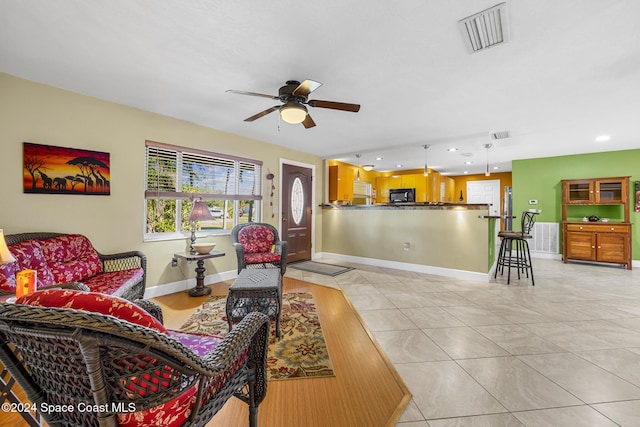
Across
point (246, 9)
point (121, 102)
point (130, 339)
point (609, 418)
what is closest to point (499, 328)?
point (609, 418)

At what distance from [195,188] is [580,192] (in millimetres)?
7974

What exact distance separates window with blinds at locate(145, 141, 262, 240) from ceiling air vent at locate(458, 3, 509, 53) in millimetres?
3645

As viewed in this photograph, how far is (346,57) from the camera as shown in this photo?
2.21 meters

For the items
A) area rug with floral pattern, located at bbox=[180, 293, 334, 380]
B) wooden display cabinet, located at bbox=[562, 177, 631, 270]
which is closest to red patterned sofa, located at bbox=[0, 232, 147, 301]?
area rug with floral pattern, located at bbox=[180, 293, 334, 380]

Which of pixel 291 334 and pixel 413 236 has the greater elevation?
pixel 413 236

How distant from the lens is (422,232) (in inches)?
200

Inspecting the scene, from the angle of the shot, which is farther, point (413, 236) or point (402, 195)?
point (402, 195)

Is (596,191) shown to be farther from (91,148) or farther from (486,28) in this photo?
(91,148)

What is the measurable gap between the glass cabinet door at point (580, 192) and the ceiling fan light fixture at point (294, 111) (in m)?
6.67

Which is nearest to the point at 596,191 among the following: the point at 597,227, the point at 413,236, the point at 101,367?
the point at 597,227

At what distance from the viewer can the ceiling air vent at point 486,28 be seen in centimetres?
171

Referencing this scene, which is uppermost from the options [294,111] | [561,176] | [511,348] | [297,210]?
[294,111]

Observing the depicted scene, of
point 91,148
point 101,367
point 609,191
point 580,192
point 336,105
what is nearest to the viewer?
point 101,367

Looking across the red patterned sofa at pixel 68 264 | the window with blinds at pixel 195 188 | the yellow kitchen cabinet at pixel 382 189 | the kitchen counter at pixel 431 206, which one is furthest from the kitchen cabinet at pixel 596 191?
the red patterned sofa at pixel 68 264
